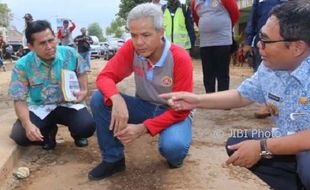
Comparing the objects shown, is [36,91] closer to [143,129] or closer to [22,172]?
[22,172]

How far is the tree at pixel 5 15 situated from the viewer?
227 ft

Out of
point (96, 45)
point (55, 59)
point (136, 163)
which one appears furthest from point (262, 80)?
point (96, 45)

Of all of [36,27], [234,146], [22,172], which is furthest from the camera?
[36,27]

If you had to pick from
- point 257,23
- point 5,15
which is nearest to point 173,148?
point 257,23

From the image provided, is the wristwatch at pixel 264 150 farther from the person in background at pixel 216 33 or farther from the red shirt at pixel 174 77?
the person in background at pixel 216 33

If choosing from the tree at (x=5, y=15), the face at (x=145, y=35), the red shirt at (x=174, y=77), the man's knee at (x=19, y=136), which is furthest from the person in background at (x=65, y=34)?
the tree at (x=5, y=15)

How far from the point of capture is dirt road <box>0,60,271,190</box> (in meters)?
3.08

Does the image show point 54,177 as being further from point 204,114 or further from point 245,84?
point 204,114

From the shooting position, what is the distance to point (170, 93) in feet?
9.04

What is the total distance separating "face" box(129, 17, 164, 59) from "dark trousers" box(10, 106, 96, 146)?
41.1 inches

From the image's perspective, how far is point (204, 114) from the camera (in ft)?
16.8

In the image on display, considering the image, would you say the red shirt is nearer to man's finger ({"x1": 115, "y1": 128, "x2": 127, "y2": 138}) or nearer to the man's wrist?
the man's wrist

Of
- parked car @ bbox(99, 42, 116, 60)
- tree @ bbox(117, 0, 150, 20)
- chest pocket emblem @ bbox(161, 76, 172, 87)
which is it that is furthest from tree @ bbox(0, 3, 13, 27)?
chest pocket emblem @ bbox(161, 76, 172, 87)

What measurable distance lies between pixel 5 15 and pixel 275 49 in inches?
2940
